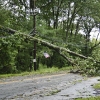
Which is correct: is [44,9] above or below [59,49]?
above

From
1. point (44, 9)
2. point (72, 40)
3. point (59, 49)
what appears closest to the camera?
point (59, 49)

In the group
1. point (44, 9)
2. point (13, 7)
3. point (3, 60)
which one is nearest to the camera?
point (3, 60)

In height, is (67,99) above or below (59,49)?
below

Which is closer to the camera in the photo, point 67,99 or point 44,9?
point 67,99

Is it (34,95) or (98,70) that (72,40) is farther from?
(98,70)

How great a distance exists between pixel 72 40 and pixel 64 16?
5.44 m

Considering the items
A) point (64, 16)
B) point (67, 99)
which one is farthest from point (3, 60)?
point (64, 16)

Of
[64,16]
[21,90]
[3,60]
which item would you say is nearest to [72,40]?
[64,16]

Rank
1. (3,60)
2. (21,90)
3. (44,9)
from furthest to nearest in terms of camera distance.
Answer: (44,9) → (3,60) → (21,90)

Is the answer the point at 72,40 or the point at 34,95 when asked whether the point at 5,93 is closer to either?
the point at 34,95

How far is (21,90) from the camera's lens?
43.1ft

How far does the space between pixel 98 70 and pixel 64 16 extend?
4010 cm

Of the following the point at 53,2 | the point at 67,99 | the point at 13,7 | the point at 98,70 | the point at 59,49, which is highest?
the point at 53,2

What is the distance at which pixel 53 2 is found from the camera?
36750 millimetres
